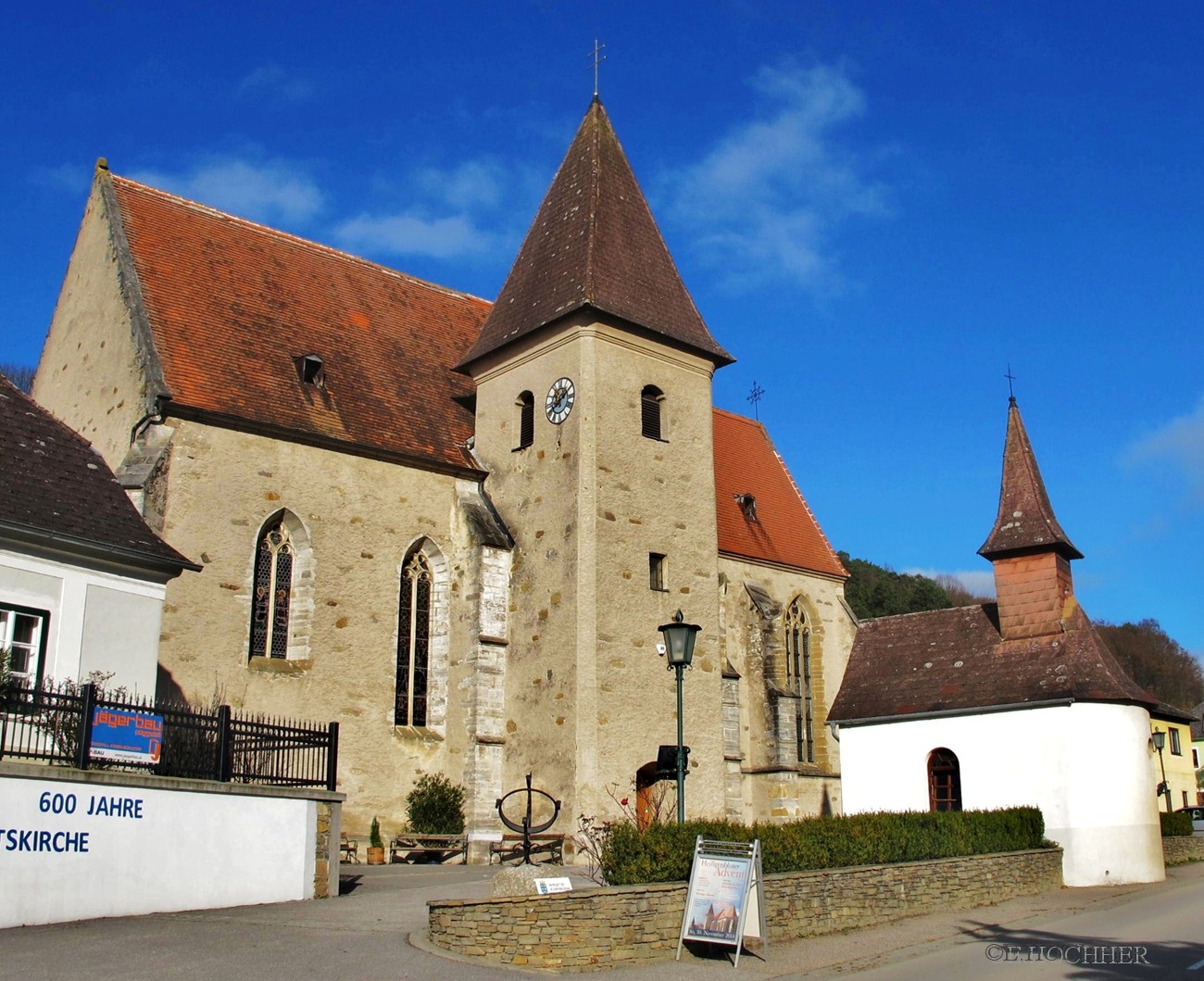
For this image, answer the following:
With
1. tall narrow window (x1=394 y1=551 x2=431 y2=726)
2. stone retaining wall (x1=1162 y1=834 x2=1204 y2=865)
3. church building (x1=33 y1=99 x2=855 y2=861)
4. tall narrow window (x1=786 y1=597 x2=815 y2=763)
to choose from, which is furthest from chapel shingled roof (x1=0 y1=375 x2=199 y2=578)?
stone retaining wall (x1=1162 y1=834 x2=1204 y2=865)

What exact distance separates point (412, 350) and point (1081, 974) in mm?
18913

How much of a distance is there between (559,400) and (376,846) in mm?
8819

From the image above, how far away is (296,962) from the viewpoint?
35.0ft

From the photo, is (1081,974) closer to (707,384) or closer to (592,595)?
(592,595)

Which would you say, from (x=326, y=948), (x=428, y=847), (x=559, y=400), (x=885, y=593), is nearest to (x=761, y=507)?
(x=559, y=400)

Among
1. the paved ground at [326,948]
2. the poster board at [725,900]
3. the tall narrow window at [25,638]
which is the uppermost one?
the tall narrow window at [25,638]

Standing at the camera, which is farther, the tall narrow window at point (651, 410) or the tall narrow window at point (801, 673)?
the tall narrow window at point (801, 673)

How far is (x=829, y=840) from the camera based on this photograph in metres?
15.1

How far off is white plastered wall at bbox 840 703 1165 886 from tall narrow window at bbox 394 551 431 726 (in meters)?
10.2

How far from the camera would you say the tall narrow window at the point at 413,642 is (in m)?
22.5

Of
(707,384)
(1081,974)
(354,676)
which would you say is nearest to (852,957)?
(1081,974)

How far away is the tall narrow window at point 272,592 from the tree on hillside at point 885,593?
46216 mm

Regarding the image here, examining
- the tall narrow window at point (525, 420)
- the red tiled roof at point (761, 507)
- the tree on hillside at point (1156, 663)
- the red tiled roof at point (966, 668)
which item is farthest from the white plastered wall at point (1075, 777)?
the tree on hillside at point (1156, 663)

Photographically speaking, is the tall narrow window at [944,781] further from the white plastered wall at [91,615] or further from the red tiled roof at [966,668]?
the white plastered wall at [91,615]
